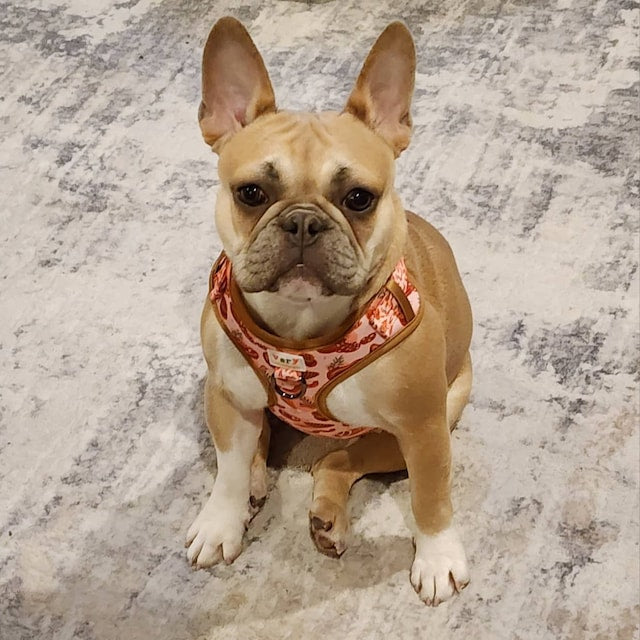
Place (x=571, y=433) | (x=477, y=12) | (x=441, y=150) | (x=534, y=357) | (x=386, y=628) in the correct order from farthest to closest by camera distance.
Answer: (x=477, y=12)
(x=441, y=150)
(x=534, y=357)
(x=571, y=433)
(x=386, y=628)

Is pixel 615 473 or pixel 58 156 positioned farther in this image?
pixel 58 156

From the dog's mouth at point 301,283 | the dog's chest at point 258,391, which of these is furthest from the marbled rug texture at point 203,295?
the dog's mouth at point 301,283

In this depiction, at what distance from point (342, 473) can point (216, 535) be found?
9.9 inches

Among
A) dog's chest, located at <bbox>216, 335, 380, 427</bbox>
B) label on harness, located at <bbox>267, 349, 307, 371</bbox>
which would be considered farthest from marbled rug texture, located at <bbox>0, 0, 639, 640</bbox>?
label on harness, located at <bbox>267, 349, 307, 371</bbox>

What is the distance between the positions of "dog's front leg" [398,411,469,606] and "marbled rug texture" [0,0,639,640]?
4cm

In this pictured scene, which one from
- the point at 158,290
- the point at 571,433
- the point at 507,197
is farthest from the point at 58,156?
the point at 571,433

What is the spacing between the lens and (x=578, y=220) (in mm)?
2396

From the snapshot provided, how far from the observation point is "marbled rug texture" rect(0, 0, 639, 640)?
1715 millimetres

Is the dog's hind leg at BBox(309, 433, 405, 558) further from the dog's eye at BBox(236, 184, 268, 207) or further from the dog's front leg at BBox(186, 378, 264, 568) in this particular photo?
the dog's eye at BBox(236, 184, 268, 207)

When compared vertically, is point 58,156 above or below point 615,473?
above

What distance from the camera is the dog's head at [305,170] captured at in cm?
134

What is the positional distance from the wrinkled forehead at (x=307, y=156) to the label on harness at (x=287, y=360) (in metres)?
0.26

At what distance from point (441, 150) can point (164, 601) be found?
55.3 inches

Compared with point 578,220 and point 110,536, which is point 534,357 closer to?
point 578,220
